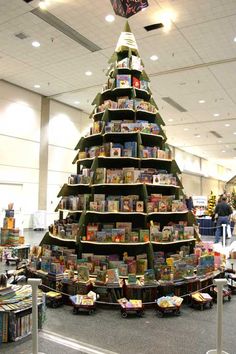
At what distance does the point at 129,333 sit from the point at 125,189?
2273 mm

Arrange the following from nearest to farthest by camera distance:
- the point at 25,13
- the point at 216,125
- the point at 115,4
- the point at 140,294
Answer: the point at 140,294
the point at 115,4
the point at 25,13
the point at 216,125

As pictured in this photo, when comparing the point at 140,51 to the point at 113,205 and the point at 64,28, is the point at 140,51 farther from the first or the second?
the point at 113,205

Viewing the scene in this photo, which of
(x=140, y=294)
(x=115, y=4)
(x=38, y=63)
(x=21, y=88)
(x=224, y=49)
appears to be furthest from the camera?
(x=21, y=88)

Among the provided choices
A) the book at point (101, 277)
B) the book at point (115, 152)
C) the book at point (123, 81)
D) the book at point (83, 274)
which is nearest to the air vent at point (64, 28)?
the book at point (123, 81)

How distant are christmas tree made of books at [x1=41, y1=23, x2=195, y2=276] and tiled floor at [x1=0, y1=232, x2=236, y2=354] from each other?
805 millimetres

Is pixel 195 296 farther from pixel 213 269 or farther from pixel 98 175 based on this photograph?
pixel 98 175

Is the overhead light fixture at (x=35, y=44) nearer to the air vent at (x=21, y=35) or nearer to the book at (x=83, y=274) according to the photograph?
the air vent at (x=21, y=35)

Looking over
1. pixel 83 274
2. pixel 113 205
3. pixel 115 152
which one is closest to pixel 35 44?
pixel 115 152

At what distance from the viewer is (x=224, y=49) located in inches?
374

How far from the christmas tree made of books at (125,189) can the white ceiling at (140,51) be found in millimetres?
2753

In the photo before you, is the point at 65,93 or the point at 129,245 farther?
the point at 65,93

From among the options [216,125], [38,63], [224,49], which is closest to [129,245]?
[224,49]

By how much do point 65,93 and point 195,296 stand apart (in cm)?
1128

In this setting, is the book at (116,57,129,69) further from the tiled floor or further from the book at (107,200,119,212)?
the tiled floor
